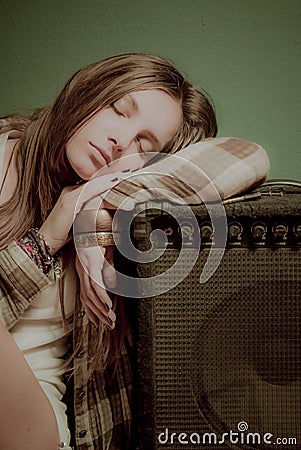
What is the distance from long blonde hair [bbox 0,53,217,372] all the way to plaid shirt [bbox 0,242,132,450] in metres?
0.14

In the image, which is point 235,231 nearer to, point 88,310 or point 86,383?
point 88,310

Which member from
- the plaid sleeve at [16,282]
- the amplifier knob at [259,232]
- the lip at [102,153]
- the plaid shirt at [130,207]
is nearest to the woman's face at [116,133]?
the lip at [102,153]

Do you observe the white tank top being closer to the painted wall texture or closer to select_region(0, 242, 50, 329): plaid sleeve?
select_region(0, 242, 50, 329): plaid sleeve

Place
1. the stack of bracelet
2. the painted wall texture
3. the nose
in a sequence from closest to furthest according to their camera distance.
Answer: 1. the stack of bracelet
2. the nose
3. the painted wall texture

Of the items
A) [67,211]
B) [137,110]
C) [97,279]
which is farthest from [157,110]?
[97,279]

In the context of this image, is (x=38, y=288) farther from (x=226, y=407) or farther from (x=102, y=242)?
(x=226, y=407)

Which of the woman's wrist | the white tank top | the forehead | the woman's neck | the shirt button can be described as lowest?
the shirt button

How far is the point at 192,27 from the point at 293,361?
908 mm

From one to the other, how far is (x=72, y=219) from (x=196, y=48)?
645mm

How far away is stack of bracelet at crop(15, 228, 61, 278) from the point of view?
126 cm

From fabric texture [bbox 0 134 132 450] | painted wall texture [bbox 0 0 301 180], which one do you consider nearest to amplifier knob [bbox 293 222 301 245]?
fabric texture [bbox 0 134 132 450]

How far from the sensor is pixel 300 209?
3.73ft

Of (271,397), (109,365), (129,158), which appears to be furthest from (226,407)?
(129,158)

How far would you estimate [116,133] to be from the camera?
Result: 1.39m
